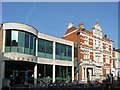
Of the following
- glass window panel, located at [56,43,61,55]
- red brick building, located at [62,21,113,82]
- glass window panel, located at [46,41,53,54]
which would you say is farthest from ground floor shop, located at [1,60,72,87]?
red brick building, located at [62,21,113,82]

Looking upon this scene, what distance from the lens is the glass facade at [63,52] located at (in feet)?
86.8

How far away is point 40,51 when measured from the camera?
23344 mm

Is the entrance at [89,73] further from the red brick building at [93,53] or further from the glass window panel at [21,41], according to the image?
the glass window panel at [21,41]

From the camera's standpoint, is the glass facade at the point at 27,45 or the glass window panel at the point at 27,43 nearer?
the glass facade at the point at 27,45

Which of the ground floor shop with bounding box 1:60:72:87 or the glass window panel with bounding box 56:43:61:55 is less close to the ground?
the glass window panel with bounding box 56:43:61:55

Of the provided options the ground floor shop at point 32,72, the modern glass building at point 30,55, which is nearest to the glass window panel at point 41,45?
the modern glass building at point 30,55

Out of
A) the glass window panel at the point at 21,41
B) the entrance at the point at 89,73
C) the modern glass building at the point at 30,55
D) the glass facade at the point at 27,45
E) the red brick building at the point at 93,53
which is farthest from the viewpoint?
the entrance at the point at 89,73

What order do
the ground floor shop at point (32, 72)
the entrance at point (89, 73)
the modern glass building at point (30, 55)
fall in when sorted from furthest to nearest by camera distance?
1. the entrance at point (89, 73)
2. the ground floor shop at point (32, 72)
3. the modern glass building at point (30, 55)

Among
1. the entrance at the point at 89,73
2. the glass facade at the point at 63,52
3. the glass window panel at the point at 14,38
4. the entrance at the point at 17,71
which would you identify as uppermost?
the glass window panel at the point at 14,38

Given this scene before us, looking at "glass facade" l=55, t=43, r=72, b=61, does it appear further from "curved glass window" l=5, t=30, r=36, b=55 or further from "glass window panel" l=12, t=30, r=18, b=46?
"glass window panel" l=12, t=30, r=18, b=46

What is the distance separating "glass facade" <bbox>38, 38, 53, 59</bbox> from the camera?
76.9 feet

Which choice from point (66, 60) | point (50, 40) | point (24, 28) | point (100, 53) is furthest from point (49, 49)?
point (100, 53)

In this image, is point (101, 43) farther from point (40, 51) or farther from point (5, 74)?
point (5, 74)

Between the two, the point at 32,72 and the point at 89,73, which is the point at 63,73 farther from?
the point at 32,72
